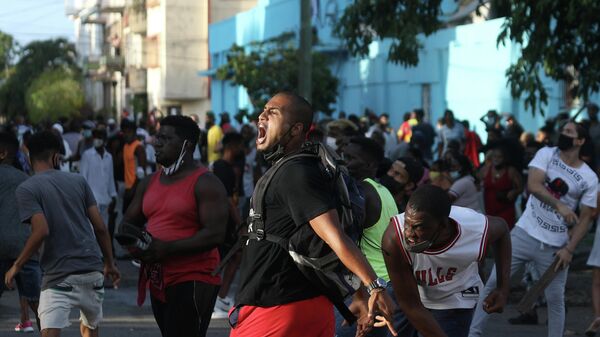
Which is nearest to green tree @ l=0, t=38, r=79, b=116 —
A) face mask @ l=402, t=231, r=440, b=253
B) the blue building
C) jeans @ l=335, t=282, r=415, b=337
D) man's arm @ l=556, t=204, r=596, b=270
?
the blue building

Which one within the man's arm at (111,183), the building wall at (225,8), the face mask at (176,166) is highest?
the building wall at (225,8)

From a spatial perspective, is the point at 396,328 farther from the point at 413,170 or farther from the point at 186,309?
the point at 413,170

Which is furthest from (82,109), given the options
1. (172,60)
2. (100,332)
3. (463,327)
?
(463,327)

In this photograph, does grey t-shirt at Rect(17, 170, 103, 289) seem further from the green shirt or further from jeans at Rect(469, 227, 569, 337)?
jeans at Rect(469, 227, 569, 337)

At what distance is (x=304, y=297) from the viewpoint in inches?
220

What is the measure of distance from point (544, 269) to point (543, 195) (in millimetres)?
598

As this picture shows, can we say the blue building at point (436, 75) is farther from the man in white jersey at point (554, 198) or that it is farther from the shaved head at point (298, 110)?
the shaved head at point (298, 110)

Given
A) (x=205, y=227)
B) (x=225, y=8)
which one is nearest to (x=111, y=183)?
(x=205, y=227)

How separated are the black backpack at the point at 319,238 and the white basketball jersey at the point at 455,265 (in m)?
0.66

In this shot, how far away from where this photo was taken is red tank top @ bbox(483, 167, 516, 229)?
12656 millimetres

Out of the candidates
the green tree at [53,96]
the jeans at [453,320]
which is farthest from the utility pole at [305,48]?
the green tree at [53,96]

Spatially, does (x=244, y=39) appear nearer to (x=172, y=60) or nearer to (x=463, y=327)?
(x=172, y=60)

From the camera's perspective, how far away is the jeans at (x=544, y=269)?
31.0 ft

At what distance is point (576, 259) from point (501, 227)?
26.3ft
